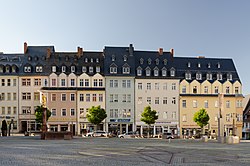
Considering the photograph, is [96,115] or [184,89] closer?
[96,115]

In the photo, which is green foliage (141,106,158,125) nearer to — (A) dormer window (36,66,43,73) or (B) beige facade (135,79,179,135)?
(B) beige facade (135,79,179,135)

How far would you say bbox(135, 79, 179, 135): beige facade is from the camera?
227 feet

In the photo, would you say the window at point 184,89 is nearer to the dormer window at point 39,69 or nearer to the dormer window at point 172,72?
the dormer window at point 172,72

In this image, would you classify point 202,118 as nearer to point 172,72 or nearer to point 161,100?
point 161,100

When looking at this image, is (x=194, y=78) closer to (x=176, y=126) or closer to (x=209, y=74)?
(x=209, y=74)

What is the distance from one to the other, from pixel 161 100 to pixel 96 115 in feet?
44.4

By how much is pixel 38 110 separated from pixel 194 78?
2853 centimetres

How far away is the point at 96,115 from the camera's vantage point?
62.3 metres

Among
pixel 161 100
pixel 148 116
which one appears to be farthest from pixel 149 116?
pixel 161 100

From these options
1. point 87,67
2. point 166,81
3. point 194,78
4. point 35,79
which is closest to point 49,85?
point 35,79

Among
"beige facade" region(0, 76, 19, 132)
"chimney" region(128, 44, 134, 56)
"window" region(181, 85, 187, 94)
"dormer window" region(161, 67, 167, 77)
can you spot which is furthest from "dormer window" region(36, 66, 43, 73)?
"window" region(181, 85, 187, 94)

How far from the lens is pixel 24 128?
2694 inches

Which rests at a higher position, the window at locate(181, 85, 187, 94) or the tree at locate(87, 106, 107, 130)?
the window at locate(181, 85, 187, 94)

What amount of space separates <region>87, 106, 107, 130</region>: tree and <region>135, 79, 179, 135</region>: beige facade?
832cm
